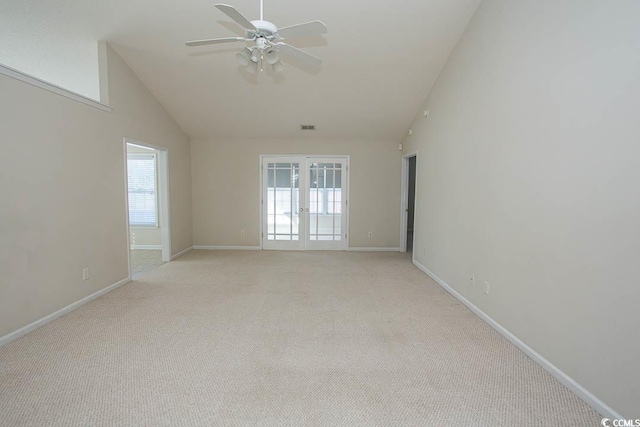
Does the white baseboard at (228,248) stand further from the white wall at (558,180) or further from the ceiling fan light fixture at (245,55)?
the ceiling fan light fixture at (245,55)

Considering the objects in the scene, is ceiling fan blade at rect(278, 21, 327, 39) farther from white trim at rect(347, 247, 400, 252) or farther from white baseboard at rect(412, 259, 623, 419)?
white trim at rect(347, 247, 400, 252)

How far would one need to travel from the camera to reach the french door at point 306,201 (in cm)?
662

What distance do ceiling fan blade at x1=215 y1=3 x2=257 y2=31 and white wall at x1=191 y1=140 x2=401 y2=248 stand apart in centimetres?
422

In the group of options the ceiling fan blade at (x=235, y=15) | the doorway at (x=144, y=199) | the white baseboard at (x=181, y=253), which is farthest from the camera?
the doorway at (x=144, y=199)

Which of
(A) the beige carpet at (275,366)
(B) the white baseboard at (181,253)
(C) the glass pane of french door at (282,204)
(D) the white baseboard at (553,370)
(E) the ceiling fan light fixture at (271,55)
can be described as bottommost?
(A) the beige carpet at (275,366)

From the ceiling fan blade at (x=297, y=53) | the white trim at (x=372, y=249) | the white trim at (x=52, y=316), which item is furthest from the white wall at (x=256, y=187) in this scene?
the ceiling fan blade at (x=297, y=53)

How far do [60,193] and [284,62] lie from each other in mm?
3177

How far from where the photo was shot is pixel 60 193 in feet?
10.7

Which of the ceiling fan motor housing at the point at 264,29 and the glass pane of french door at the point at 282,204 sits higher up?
the ceiling fan motor housing at the point at 264,29

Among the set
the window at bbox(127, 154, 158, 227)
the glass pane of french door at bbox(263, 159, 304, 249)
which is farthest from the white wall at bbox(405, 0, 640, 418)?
the window at bbox(127, 154, 158, 227)

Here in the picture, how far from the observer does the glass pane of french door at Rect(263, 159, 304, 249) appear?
6645 millimetres

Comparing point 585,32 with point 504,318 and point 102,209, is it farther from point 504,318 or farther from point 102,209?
point 102,209

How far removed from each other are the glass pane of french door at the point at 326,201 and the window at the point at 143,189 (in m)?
3.33

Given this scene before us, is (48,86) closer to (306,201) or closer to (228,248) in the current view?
(228,248)
